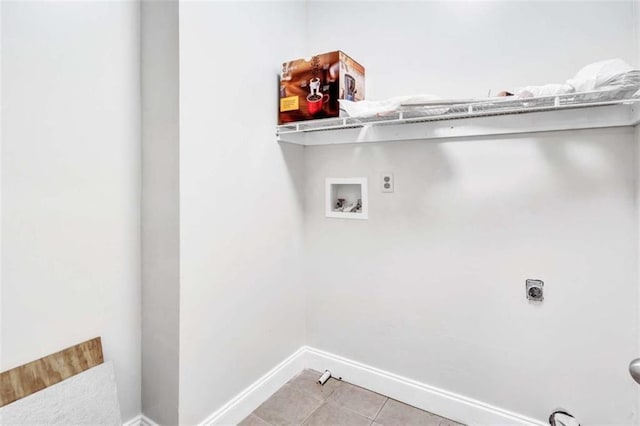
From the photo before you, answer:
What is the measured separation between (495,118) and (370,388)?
1.55m

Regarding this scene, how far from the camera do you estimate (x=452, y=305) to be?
5.41 ft

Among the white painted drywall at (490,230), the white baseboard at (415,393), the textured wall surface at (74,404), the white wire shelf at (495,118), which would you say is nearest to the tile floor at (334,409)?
the white baseboard at (415,393)

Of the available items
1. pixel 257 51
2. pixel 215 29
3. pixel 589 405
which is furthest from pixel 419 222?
pixel 215 29

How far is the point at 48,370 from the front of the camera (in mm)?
1198

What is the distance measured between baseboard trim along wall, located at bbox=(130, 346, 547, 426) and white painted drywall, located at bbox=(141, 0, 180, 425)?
0.23 meters

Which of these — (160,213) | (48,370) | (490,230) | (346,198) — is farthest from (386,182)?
(48,370)

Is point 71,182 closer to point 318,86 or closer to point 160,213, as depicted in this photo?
point 160,213

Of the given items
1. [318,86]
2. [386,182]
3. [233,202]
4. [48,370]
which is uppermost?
[318,86]

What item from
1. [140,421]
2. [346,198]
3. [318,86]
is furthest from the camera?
[346,198]

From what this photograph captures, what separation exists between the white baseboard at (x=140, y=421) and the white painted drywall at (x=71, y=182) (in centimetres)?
3

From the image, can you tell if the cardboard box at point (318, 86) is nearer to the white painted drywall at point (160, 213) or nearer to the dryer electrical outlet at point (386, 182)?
the dryer electrical outlet at point (386, 182)

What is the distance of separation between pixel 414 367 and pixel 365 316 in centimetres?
36

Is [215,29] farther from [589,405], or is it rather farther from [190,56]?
[589,405]

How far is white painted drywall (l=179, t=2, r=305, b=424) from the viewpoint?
1.38 meters
